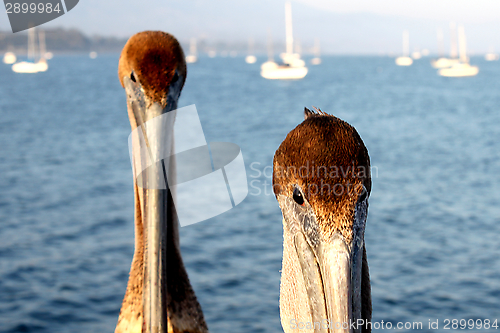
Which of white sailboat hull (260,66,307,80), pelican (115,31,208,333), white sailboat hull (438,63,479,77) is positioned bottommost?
white sailboat hull (438,63,479,77)

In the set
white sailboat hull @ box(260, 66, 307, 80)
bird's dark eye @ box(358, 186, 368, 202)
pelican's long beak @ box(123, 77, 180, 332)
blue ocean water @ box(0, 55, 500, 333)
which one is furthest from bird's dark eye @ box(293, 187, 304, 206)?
white sailboat hull @ box(260, 66, 307, 80)

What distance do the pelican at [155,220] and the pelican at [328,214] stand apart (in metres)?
1.32

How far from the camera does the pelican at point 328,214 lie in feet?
6.87

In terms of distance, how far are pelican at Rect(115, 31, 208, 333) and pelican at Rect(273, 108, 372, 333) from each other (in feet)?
4.32

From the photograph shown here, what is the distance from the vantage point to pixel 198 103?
6378 cm

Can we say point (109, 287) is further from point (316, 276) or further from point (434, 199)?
point (434, 199)

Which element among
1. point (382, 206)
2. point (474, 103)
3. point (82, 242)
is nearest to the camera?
point (82, 242)

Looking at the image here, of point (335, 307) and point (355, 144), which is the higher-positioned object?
point (355, 144)

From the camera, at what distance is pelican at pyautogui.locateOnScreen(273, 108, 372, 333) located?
209cm

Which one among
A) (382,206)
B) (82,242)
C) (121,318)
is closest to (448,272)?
(382,206)

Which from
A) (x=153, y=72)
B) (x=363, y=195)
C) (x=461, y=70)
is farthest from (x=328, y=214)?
(x=461, y=70)

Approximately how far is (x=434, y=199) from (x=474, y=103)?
45276 millimetres

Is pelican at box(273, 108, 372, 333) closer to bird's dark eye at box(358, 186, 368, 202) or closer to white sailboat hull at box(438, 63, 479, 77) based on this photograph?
bird's dark eye at box(358, 186, 368, 202)

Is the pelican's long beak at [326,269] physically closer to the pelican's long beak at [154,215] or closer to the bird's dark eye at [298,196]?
the bird's dark eye at [298,196]
